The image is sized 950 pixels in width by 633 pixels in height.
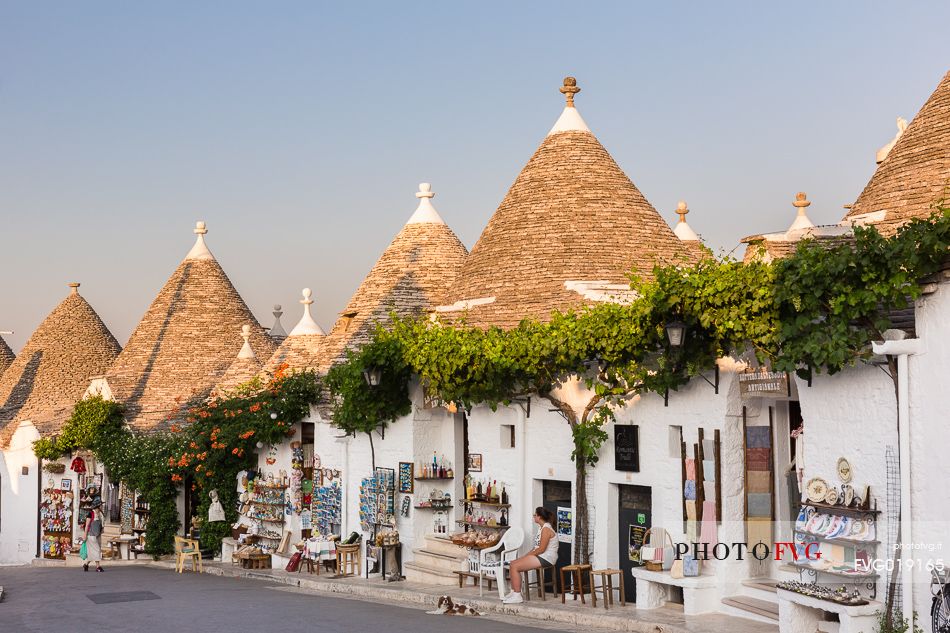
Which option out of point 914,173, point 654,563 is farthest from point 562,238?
point 654,563

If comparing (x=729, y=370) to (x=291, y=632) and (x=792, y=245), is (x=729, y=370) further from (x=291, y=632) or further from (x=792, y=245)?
(x=291, y=632)

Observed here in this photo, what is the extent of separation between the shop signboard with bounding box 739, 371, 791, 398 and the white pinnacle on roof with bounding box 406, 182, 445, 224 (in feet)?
36.5

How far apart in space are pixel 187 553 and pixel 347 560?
4.90 m

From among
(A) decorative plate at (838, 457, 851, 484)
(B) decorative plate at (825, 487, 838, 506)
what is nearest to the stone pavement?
(B) decorative plate at (825, 487, 838, 506)

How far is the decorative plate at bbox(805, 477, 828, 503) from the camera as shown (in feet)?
38.2

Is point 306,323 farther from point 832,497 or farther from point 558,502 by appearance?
point 832,497

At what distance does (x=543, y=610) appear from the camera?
14266 mm

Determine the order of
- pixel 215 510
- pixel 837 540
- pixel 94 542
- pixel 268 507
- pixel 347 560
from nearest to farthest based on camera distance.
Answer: pixel 837 540
pixel 347 560
pixel 268 507
pixel 94 542
pixel 215 510

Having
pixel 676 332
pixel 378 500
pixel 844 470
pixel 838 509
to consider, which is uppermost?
pixel 676 332

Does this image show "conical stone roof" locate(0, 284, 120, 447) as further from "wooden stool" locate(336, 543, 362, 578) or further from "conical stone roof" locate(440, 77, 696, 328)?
"conical stone roof" locate(440, 77, 696, 328)

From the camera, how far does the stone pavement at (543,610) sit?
12.6 m

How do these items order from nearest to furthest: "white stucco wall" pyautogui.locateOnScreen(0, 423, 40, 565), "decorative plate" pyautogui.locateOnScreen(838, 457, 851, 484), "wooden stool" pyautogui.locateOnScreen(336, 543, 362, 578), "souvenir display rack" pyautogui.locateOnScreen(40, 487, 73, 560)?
"decorative plate" pyautogui.locateOnScreen(838, 457, 851, 484) → "wooden stool" pyautogui.locateOnScreen(336, 543, 362, 578) → "souvenir display rack" pyautogui.locateOnScreen(40, 487, 73, 560) → "white stucco wall" pyautogui.locateOnScreen(0, 423, 40, 565)

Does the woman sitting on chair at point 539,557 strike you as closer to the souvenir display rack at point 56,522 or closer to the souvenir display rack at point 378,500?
the souvenir display rack at point 378,500

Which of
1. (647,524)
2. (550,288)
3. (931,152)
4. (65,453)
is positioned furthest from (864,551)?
(65,453)
